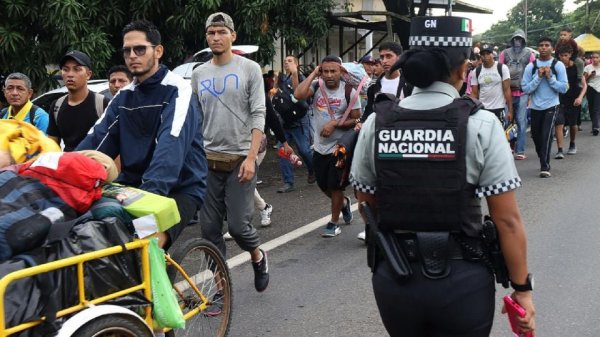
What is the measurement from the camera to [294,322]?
15.3 ft

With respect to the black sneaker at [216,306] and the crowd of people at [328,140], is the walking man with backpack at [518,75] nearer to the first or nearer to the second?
the crowd of people at [328,140]

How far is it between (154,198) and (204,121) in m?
2.01

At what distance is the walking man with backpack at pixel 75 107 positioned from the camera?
561cm

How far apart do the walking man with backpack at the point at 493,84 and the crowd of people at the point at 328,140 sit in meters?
3.89

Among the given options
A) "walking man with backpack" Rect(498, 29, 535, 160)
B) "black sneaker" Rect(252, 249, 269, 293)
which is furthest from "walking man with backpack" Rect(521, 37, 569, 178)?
"black sneaker" Rect(252, 249, 269, 293)

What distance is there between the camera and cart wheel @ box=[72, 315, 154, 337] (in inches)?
111

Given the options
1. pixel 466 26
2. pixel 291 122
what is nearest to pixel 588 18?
pixel 291 122

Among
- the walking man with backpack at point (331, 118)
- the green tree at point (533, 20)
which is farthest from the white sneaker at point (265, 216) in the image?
the green tree at point (533, 20)

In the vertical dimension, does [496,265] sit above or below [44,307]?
above

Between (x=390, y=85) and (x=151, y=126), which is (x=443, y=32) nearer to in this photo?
(x=151, y=126)

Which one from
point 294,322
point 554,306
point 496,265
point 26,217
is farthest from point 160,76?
point 554,306

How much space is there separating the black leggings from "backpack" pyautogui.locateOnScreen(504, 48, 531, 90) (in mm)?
10173

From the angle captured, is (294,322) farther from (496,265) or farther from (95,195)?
(496,265)

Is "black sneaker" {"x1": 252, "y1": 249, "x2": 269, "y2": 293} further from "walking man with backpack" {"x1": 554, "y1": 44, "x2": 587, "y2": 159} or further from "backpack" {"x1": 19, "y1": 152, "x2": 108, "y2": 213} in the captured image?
"walking man with backpack" {"x1": 554, "y1": 44, "x2": 587, "y2": 159}
